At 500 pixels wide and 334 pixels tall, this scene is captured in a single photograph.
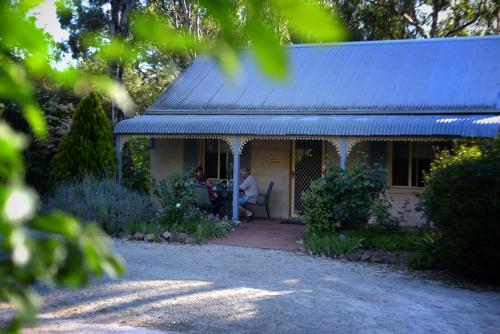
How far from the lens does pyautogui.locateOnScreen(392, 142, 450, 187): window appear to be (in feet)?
47.9

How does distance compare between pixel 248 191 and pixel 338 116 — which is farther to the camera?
pixel 248 191

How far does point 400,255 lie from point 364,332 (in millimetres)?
4355

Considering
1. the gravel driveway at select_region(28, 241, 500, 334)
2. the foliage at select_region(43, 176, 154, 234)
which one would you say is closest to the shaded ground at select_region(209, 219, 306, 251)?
the gravel driveway at select_region(28, 241, 500, 334)

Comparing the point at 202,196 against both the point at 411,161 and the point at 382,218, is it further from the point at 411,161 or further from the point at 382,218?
the point at 411,161

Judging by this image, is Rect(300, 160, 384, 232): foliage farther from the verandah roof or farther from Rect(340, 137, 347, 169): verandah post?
the verandah roof

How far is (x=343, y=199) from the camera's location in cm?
1179

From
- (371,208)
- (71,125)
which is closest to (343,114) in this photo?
(371,208)

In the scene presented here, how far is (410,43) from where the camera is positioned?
17.1m

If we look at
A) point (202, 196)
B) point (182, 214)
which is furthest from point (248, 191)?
point (182, 214)

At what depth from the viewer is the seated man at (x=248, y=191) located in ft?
48.9

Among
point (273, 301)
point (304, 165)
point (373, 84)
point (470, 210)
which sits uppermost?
point (373, 84)

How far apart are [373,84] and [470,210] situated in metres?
7.88

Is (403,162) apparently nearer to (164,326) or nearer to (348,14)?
(164,326)

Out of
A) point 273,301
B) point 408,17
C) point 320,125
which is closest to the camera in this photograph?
point 273,301
